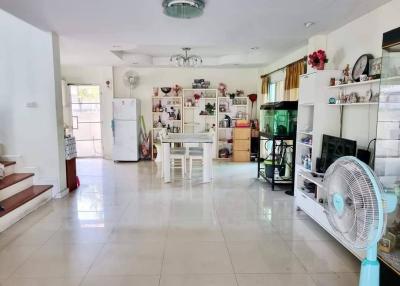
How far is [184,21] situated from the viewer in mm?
3658

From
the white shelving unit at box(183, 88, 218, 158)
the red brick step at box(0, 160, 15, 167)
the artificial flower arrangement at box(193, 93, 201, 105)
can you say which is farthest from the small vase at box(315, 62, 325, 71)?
the red brick step at box(0, 160, 15, 167)

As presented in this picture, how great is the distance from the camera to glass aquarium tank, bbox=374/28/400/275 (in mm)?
2027

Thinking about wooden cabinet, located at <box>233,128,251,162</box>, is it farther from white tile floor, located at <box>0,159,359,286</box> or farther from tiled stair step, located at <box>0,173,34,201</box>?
tiled stair step, located at <box>0,173,34,201</box>

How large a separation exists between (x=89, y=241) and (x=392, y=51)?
10.1 feet

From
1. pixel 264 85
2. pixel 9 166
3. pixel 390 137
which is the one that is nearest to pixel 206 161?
pixel 264 85

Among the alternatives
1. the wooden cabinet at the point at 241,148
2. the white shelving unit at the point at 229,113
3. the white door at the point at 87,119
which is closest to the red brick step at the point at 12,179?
the white door at the point at 87,119

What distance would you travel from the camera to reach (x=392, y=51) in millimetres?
2043

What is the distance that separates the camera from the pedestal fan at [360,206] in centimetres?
150

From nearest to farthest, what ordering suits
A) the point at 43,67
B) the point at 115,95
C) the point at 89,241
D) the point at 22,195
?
the point at 89,241 → the point at 22,195 → the point at 43,67 → the point at 115,95

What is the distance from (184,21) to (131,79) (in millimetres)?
4276

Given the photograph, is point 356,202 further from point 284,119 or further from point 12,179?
point 12,179

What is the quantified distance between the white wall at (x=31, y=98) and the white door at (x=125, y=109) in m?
2.88

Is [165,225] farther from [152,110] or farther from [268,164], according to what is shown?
[152,110]

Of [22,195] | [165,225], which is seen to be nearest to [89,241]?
[165,225]
